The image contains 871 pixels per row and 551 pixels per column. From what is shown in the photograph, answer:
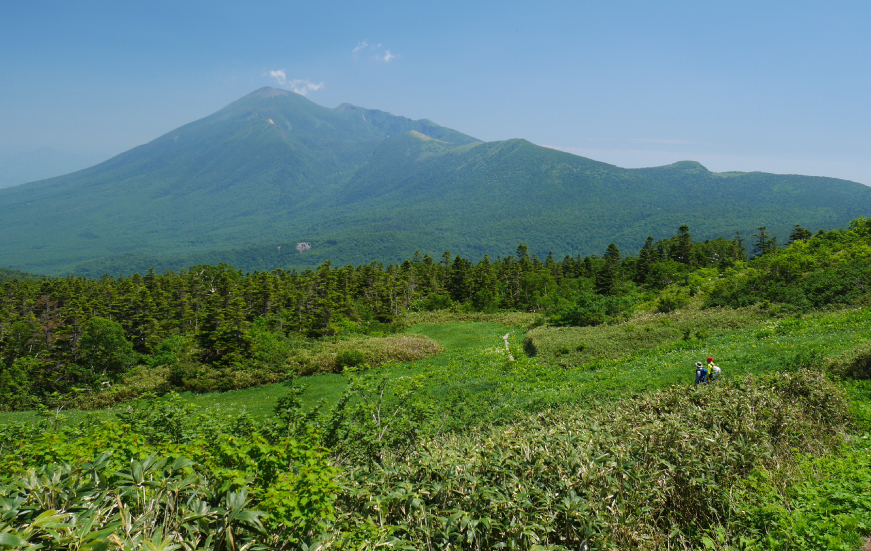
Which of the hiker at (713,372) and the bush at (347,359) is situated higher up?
the hiker at (713,372)

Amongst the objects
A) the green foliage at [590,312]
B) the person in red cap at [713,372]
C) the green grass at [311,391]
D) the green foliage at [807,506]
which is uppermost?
the green foliage at [807,506]

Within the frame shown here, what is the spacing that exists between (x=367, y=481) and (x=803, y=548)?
432cm

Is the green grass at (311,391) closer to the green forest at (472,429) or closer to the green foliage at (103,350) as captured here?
the green forest at (472,429)

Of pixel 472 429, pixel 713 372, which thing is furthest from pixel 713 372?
pixel 472 429

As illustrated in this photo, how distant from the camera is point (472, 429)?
28.1 ft

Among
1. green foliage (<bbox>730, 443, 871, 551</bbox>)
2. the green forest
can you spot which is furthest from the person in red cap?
green foliage (<bbox>730, 443, 871, 551</bbox>)

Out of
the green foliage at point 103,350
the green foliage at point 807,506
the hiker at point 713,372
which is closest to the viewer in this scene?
the green foliage at point 807,506

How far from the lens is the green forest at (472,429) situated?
333cm

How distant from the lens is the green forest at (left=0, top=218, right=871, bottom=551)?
10.9 feet

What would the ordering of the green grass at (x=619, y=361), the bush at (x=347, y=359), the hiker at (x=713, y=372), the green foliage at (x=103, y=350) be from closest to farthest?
the hiker at (x=713, y=372) < the green grass at (x=619, y=361) < the bush at (x=347, y=359) < the green foliage at (x=103, y=350)

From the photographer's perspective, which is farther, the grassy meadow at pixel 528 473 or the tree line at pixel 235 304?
the tree line at pixel 235 304

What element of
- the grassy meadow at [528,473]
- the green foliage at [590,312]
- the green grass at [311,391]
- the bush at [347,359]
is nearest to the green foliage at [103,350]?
the green grass at [311,391]

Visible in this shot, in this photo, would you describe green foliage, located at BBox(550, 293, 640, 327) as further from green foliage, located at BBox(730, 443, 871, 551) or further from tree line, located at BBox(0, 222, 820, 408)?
green foliage, located at BBox(730, 443, 871, 551)

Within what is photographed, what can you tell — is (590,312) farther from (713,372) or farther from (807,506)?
(807,506)
